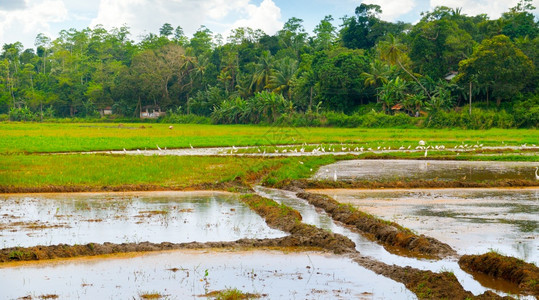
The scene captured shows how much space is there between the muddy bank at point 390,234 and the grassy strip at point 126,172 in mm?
5920

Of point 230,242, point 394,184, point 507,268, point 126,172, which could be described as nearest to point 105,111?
point 126,172

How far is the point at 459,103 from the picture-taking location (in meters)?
54.3

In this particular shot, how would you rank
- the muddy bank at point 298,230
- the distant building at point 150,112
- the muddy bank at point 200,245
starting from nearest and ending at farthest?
1. the muddy bank at point 200,245
2. the muddy bank at point 298,230
3. the distant building at point 150,112

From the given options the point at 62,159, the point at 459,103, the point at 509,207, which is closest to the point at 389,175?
the point at 509,207

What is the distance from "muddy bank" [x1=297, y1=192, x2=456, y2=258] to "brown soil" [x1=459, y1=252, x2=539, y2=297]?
2.22 feet

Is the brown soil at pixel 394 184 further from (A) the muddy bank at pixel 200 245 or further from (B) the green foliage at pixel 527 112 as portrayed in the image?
(B) the green foliage at pixel 527 112

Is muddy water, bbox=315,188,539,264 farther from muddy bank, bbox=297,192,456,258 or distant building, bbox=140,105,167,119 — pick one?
distant building, bbox=140,105,167,119

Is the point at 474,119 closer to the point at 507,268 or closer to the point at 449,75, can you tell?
the point at 449,75

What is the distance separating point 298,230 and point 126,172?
10227 millimetres

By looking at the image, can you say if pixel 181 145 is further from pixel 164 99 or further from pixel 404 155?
pixel 164 99

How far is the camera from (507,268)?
26.7ft

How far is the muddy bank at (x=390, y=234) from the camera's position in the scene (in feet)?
31.8

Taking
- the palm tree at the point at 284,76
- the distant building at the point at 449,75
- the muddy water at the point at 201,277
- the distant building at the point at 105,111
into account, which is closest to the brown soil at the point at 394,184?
the muddy water at the point at 201,277

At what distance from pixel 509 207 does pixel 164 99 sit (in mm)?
71594
